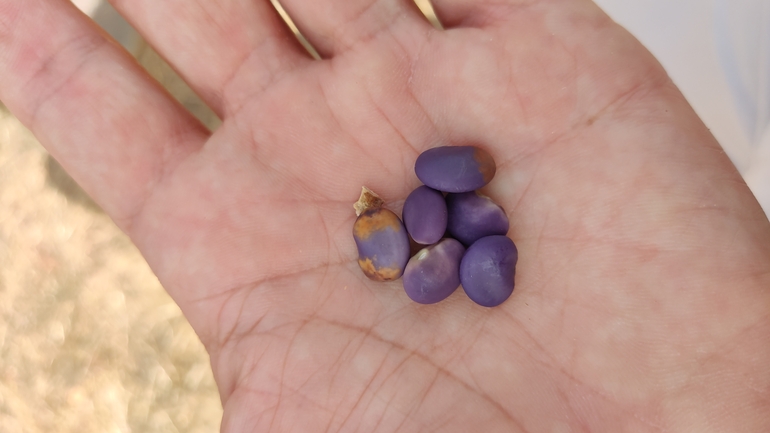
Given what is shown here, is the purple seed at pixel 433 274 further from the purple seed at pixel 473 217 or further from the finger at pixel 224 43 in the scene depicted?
the finger at pixel 224 43

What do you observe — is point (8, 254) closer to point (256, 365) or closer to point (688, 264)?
point (256, 365)

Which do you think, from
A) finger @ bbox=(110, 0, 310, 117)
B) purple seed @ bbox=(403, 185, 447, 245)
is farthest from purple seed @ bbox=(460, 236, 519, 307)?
finger @ bbox=(110, 0, 310, 117)

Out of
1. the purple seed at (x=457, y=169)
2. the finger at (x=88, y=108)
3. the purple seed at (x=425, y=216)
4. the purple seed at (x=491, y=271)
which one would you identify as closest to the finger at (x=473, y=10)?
the purple seed at (x=457, y=169)

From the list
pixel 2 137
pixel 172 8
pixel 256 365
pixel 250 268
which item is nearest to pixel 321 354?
pixel 256 365

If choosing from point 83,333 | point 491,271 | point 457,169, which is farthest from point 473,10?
point 83,333

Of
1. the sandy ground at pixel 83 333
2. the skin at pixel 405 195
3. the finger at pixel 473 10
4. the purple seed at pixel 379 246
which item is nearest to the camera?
the skin at pixel 405 195

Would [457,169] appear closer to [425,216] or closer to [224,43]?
[425,216]

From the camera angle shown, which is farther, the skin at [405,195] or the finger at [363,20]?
the finger at [363,20]
